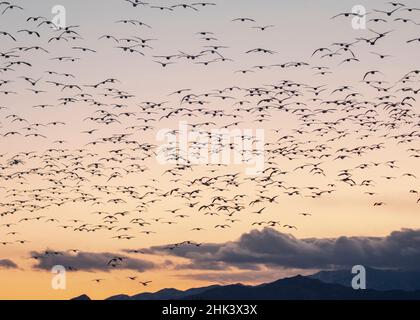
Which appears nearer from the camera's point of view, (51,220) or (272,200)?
(272,200)

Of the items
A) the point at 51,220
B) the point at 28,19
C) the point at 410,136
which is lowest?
the point at 51,220
